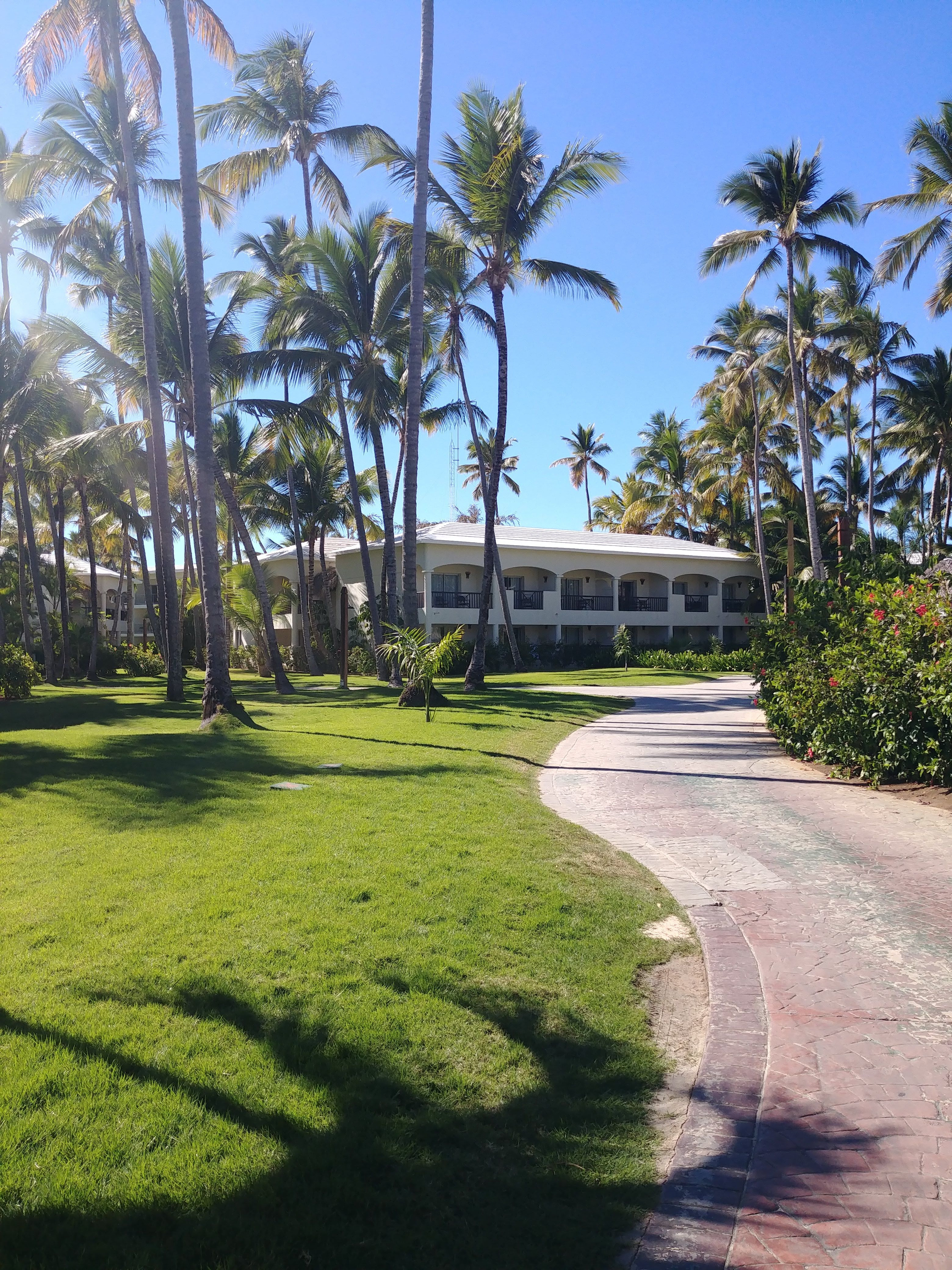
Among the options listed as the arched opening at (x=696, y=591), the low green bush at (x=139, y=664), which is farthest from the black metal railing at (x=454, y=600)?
the low green bush at (x=139, y=664)

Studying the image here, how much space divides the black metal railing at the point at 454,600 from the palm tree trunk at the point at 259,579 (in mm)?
10150

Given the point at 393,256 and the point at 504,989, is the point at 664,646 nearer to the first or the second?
the point at 393,256

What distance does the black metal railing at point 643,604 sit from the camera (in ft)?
136

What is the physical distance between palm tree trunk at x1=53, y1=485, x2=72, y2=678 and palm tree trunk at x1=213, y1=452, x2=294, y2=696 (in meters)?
7.50

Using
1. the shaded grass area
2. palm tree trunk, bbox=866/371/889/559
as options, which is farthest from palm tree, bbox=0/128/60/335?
palm tree trunk, bbox=866/371/889/559

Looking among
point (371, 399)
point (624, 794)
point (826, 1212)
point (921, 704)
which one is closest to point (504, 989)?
point (826, 1212)

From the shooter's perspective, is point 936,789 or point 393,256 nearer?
point 936,789

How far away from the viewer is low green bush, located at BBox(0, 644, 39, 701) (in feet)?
64.7

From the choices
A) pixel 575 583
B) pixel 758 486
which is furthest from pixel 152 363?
pixel 758 486

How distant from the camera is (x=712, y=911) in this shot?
18.8ft

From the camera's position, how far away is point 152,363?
62.2 ft

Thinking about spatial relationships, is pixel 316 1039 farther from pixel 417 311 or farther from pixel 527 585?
pixel 527 585

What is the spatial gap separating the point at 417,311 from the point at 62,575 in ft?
61.6

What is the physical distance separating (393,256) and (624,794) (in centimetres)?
1836
